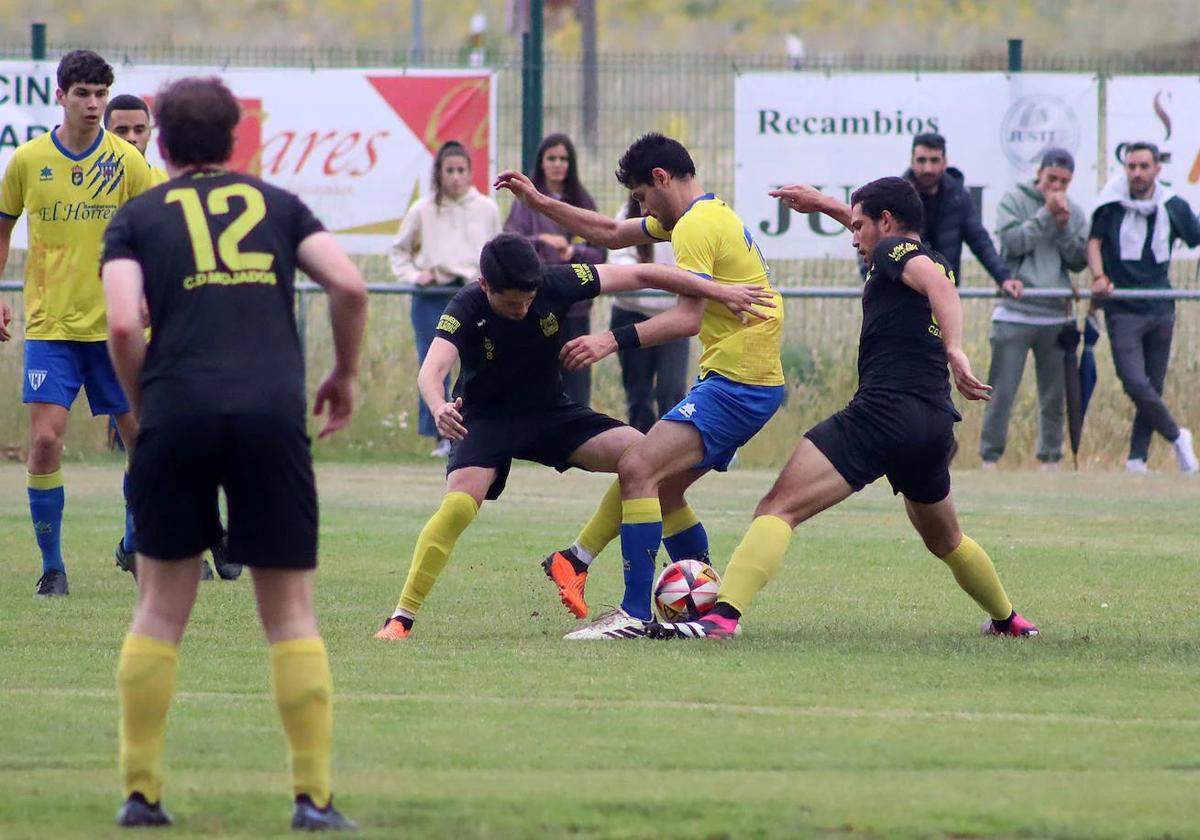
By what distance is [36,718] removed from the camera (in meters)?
6.40

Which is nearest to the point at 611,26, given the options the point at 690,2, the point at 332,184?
the point at 690,2

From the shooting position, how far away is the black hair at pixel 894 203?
328 inches

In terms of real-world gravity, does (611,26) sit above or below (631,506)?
above

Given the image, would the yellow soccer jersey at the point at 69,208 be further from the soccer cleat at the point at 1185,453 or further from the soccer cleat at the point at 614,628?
the soccer cleat at the point at 1185,453

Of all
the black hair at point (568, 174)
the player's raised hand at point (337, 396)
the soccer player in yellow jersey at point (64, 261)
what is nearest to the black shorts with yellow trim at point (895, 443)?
the player's raised hand at point (337, 396)

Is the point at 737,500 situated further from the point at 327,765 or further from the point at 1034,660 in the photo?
the point at 327,765

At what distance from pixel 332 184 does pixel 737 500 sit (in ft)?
18.2

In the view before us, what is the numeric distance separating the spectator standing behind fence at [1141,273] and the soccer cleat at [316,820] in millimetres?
11495

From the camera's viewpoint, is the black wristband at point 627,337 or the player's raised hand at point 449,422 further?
the black wristband at point 627,337

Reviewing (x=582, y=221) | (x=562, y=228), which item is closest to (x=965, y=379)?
(x=582, y=221)

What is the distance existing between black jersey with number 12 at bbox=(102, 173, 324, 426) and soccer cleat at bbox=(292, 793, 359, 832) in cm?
96

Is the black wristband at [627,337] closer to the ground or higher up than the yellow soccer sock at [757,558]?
higher up

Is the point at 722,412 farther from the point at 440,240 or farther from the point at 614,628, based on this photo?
the point at 440,240

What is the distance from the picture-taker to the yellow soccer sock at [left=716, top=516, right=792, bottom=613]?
319 inches
